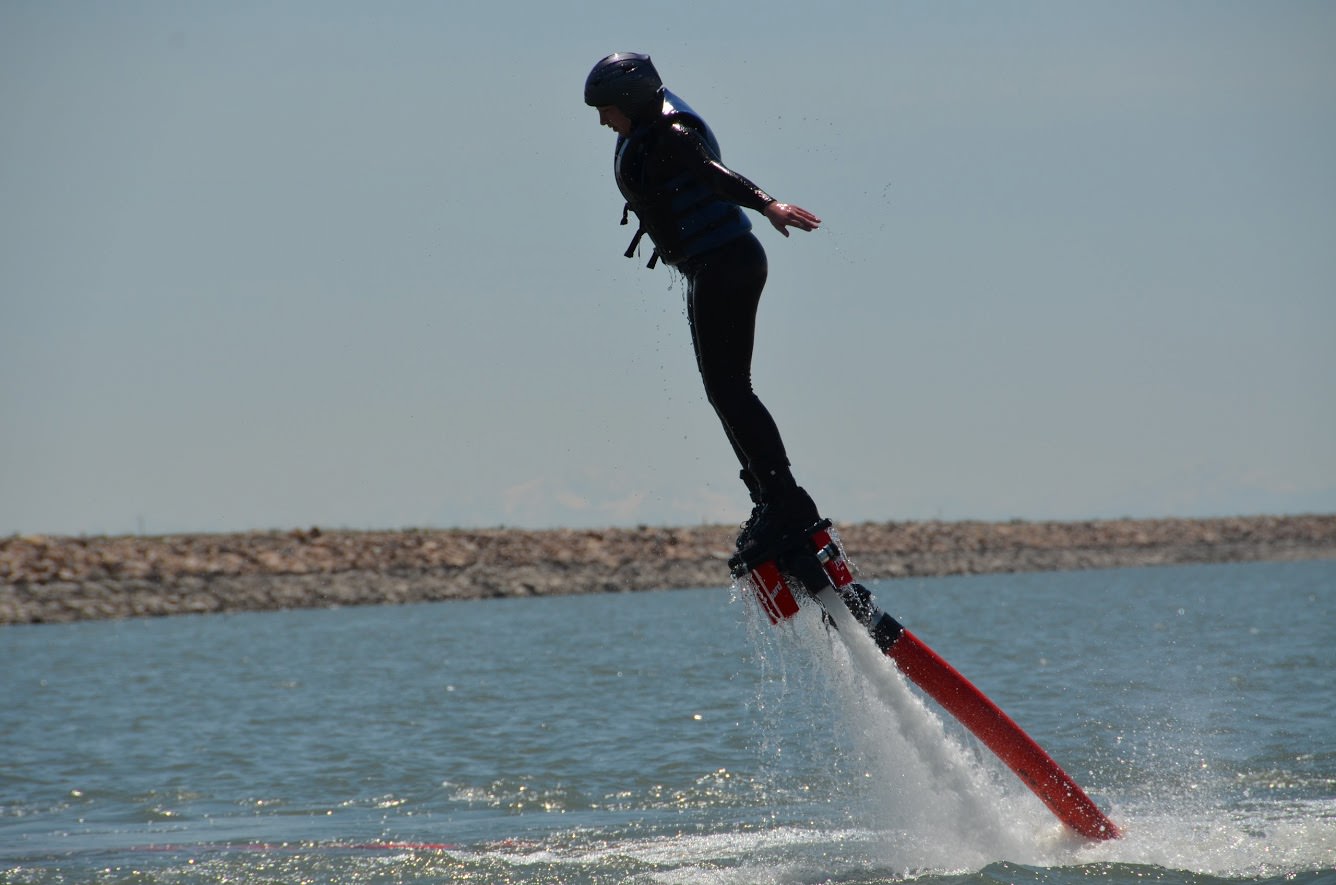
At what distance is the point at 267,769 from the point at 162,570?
3109cm

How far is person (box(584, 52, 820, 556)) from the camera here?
775 cm

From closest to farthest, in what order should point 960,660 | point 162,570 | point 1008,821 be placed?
point 1008,821 → point 960,660 → point 162,570

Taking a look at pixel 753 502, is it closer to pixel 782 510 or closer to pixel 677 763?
pixel 782 510

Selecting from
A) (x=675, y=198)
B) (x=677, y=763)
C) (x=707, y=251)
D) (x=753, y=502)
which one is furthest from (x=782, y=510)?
(x=677, y=763)

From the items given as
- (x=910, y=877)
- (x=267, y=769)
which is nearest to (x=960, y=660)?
(x=267, y=769)

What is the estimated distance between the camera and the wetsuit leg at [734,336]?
780 centimetres

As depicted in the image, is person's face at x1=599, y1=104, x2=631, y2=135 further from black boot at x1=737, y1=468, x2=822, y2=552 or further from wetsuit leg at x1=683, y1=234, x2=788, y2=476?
black boot at x1=737, y1=468, x2=822, y2=552

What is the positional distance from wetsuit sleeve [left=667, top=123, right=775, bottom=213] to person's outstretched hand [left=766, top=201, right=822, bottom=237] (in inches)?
3.1

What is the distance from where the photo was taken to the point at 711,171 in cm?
755

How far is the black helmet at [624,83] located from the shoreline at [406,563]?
90.8 ft

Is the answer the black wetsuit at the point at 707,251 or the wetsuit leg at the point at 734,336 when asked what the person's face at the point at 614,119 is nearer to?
the black wetsuit at the point at 707,251

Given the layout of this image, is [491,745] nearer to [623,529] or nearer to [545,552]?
[545,552]

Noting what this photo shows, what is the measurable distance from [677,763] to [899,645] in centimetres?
457

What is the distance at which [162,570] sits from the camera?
4266 cm
